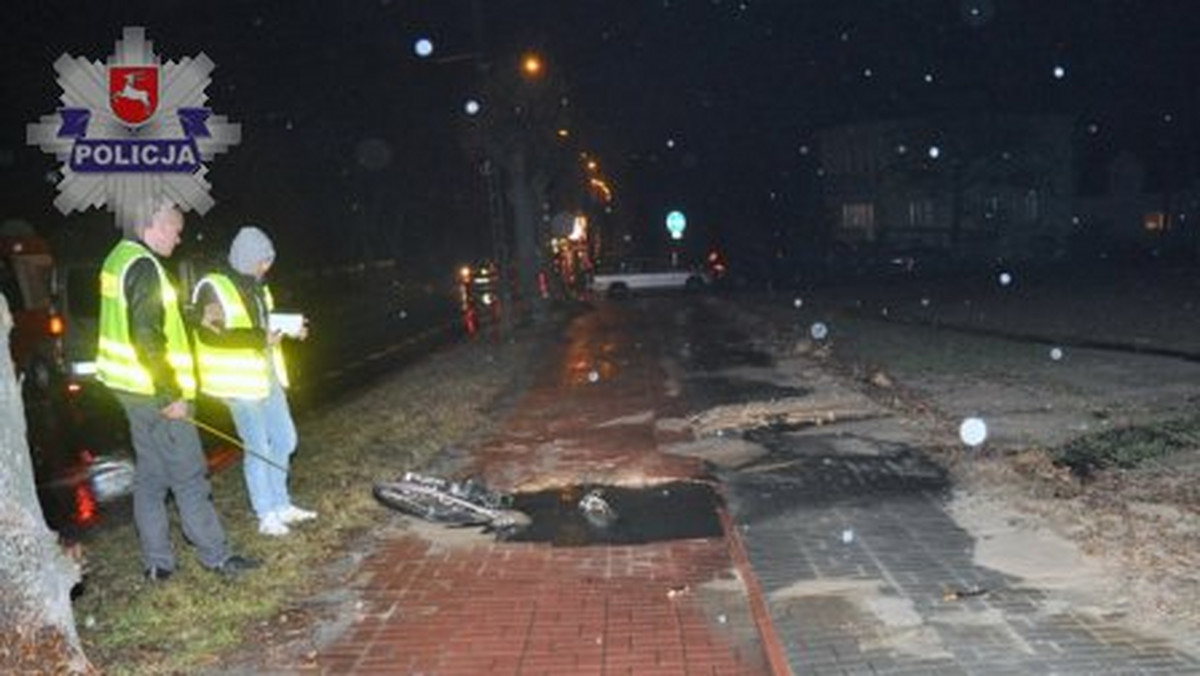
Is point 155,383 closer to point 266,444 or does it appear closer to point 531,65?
point 266,444

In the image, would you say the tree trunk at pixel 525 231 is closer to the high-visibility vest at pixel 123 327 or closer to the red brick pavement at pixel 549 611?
the red brick pavement at pixel 549 611

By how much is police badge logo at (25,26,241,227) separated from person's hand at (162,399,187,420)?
1414cm

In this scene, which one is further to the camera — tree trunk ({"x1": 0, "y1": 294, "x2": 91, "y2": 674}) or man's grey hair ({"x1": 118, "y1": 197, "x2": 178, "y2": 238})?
man's grey hair ({"x1": 118, "y1": 197, "x2": 178, "y2": 238})

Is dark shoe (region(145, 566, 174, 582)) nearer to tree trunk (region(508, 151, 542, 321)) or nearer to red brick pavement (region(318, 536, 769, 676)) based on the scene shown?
red brick pavement (region(318, 536, 769, 676))

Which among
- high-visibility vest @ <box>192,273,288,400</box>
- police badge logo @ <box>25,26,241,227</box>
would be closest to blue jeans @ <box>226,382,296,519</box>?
high-visibility vest @ <box>192,273,288,400</box>

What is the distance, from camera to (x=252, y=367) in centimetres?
736

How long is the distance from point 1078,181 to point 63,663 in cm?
5958

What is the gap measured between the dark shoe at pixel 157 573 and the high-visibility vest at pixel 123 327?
106 centimetres

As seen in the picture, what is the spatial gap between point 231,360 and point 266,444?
69 cm

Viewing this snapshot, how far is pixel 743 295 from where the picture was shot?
3759 centimetres

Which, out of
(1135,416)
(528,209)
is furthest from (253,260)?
(528,209)

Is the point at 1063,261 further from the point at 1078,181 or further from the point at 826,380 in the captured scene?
the point at 826,380

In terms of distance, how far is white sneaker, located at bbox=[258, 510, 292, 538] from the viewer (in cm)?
758

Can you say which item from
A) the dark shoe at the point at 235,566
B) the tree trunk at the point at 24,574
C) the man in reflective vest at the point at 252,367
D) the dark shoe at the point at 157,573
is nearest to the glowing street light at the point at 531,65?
the man in reflective vest at the point at 252,367
